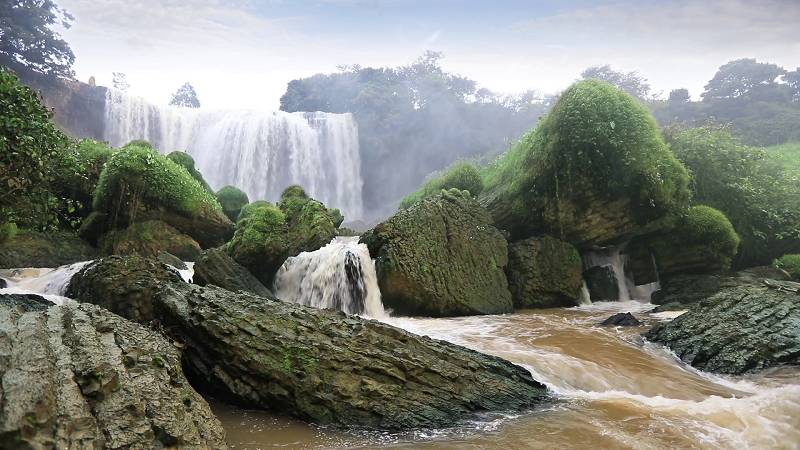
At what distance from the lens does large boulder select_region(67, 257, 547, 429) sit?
4203mm

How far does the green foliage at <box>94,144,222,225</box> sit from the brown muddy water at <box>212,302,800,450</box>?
415 inches

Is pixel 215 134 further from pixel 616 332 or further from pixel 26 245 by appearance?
pixel 616 332

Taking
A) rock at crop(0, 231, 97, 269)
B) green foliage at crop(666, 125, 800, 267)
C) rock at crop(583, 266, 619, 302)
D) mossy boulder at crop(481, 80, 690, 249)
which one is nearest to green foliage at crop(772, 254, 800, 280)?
green foliage at crop(666, 125, 800, 267)

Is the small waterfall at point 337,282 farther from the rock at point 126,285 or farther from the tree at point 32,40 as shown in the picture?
the tree at point 32,40

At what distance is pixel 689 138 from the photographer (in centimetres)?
1520

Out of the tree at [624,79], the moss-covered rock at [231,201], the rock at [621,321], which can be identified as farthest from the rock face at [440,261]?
the tree at [624,79]

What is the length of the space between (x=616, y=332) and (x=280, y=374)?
20.9 ft

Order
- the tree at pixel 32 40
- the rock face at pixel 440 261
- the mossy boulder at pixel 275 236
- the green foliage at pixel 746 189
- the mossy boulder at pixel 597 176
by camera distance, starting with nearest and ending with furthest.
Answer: the rock face at pixel 440 261 < the mossy boulder at pixel 275 236 < the mossy boulder at pixel 597 176 < the green foliage at pixel 746 189 < the tree at pixel 32 40

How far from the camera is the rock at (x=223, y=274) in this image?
902cm

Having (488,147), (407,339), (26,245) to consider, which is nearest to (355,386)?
(407,339)

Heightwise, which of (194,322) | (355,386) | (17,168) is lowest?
(355,386)

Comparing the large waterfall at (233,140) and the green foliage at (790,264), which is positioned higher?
the large waterfall at (233,140)

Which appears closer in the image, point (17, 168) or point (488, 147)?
point (17, 168)

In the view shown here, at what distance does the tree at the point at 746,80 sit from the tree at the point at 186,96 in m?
66.7
